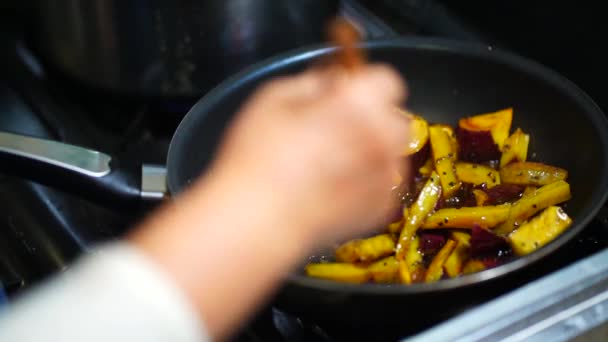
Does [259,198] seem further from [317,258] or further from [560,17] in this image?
[560,17]

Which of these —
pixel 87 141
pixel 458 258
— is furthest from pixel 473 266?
pixel 87 141

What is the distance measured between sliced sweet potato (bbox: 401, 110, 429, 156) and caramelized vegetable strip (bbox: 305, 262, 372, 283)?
179 millimetres

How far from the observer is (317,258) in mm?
814

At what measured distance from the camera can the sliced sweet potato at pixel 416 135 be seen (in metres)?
0.87

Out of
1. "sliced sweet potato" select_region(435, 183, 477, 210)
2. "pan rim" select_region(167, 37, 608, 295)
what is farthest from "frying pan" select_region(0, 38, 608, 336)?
"sliced sweet potato" select_region(435, 183, 477, 210)

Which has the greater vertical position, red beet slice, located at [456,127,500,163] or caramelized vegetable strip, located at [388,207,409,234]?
red beet slice, located at [456,127,500,163]

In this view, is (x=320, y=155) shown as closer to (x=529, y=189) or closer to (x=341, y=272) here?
(x=341, y=272)

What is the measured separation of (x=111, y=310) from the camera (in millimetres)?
555

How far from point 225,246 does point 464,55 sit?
0.47 metres

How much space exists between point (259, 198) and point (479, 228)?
23 centimetres

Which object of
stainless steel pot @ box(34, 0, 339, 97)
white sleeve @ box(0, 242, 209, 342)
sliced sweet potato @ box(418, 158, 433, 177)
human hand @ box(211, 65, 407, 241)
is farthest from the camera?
stainless steel pot @ box(34, 0, 339, 97)

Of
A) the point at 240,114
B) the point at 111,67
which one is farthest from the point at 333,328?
the point at 111,67

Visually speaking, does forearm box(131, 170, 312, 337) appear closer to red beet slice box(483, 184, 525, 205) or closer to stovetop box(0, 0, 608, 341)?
stovetop box(0, 0, 608, 341)

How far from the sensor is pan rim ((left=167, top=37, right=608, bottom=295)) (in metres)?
0.64
